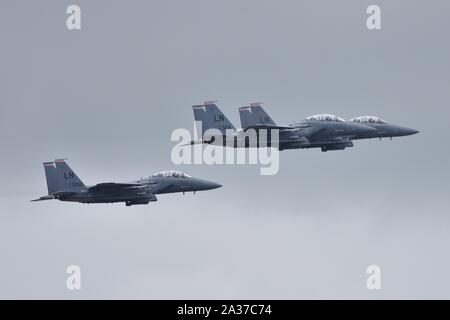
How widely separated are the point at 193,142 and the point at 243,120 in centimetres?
498

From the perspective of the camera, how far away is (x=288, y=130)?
156 metres

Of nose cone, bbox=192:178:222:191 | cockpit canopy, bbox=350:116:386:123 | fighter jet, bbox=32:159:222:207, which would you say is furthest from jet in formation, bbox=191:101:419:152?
fighter jet, bbox=32:159:222:207

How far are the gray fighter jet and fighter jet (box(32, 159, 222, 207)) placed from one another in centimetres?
594

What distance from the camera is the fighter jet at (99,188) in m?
157

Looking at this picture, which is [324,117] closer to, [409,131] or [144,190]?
[409,131]

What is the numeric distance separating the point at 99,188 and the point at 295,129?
56.5 ft

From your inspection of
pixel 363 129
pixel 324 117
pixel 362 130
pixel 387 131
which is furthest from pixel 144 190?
pixel 387 131

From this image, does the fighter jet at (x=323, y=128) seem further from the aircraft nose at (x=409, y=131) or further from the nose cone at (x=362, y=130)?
the aircraft nose at (x=409, y=131)

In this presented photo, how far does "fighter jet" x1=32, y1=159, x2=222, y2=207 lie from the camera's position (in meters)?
157

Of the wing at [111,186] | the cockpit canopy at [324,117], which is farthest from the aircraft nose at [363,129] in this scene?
the wing at [111,186]

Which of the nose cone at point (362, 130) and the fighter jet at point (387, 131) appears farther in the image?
the fighter jet at point (387, 131)

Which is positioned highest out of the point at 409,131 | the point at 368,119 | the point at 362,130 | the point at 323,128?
the point at 368,119

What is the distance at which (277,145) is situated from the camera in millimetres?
156625
